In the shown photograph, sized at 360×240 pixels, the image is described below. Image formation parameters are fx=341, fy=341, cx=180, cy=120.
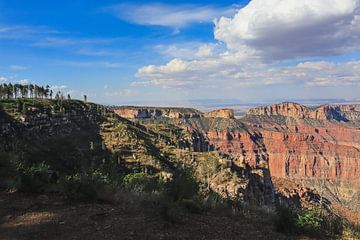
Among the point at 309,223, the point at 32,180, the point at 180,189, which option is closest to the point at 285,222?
the point at 309,223

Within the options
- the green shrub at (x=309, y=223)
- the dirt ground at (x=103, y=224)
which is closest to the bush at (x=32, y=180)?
the dirt ground at (x=103, y=224)

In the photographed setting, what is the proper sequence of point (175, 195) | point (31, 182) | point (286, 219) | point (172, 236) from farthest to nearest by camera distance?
point (31, 182), point (175, 195), point (286, 219), point (172, 236)

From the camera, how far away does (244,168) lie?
3531 inches

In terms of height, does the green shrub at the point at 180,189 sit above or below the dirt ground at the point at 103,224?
above

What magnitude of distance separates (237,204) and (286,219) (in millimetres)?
3081

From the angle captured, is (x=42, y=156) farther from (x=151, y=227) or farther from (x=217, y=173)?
(x=151, y=227)

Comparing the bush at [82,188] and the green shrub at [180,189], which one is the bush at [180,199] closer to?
the green shrub at [180,189]

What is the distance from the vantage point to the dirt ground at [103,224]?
29.5 feet

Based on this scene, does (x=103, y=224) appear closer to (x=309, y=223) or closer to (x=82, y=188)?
(x=82, y=188)

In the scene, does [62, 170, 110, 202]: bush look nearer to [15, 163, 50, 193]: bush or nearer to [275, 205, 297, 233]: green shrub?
[15, 163, 50, 193]: bush

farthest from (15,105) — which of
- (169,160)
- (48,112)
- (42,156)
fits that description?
(169,160)

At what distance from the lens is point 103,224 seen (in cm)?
975

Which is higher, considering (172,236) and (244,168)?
(172,236)

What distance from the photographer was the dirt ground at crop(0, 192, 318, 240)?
900 centimetres
